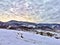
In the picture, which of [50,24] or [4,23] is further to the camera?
[50,24]

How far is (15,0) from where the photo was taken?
538 centimetres

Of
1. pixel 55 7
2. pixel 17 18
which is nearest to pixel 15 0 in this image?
pixel 17 18

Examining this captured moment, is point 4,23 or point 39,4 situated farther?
point 39,4

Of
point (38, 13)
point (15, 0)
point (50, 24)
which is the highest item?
point (15, 0)

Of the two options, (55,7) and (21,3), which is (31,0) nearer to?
(21,3)

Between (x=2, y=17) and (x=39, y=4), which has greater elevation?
(x=39, y=4)

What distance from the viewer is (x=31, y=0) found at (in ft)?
18.1

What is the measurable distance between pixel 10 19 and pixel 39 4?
3.37 feet

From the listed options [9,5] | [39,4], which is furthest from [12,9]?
[39,4]

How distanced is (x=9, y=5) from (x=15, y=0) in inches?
10.2

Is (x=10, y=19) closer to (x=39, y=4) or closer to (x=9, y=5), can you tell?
(x=9, y=5)

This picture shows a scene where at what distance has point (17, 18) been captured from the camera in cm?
536

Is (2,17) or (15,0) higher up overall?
(15,0)

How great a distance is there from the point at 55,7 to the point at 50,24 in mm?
558
